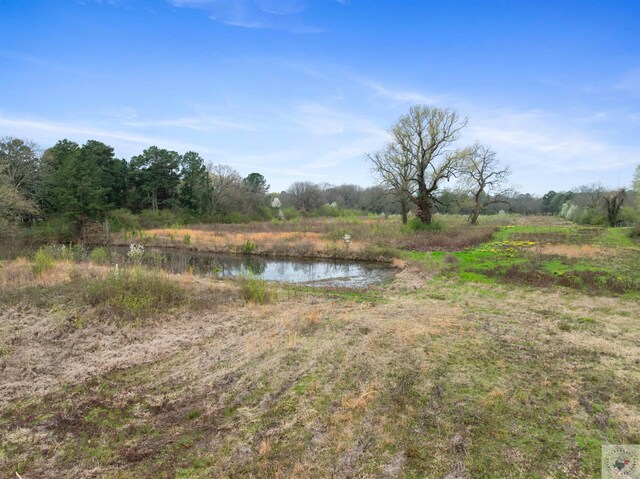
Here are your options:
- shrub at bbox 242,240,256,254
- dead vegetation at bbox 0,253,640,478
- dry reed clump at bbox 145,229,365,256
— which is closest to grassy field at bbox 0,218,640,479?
dead vegetation at bbox 0,253,640,478

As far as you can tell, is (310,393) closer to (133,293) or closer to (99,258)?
(133,293)

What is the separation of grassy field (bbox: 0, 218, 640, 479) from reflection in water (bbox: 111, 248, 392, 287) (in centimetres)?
490

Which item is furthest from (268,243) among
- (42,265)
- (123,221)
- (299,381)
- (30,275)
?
(299,381)

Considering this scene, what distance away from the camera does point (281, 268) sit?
2002 centimetres

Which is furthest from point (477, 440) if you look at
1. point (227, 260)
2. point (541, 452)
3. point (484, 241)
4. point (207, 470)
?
point (484, 241)

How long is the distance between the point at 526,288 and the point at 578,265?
544cm

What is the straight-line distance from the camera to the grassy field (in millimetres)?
3734

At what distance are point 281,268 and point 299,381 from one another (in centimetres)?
1476

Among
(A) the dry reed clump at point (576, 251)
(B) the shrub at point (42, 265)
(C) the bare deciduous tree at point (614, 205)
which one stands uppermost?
(C) the bare deciduous tree at point (614, 205)

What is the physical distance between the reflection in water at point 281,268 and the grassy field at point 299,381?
490 cm

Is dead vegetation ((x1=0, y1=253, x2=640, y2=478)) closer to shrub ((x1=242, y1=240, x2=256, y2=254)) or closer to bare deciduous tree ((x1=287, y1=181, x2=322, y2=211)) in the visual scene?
shrub ((x1=242, y1=240, x2=256, y2=254))

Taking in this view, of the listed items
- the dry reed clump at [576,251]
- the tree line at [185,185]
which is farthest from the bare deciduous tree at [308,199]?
the dry reed clump at [576,251]

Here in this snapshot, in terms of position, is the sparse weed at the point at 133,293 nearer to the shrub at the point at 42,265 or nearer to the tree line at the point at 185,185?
the shrub at the point at 42,265

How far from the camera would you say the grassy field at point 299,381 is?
3734mm
